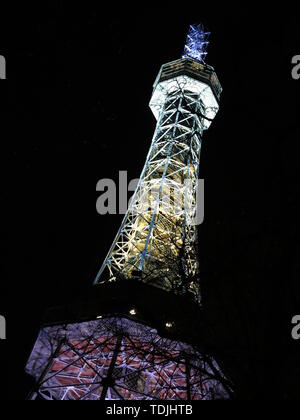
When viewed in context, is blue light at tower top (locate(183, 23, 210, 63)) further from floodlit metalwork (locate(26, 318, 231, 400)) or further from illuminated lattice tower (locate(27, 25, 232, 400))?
floodlit metalwork (locate(26, 318, 231, 400))

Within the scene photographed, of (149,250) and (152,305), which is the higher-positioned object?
(149,250)

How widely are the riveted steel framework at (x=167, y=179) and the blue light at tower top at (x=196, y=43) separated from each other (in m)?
1.62

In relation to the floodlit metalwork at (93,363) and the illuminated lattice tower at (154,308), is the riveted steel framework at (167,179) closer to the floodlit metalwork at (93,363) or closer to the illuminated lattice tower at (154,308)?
the illuminated lattice tower at (154,308)

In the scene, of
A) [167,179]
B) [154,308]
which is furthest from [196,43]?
[154,308]

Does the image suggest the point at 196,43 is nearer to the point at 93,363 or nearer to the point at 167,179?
the point at 167,179

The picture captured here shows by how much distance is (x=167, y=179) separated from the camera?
21.4 metres

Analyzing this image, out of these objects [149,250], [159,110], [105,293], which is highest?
[159,110]

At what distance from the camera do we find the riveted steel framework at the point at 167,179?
16.8 metres

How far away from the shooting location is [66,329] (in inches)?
502

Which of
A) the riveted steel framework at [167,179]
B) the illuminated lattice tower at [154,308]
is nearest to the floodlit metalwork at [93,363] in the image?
the illuminated lattice tower at [154,308]

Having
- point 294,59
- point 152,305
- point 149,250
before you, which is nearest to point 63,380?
point 152,305

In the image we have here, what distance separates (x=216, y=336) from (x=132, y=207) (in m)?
13.6
